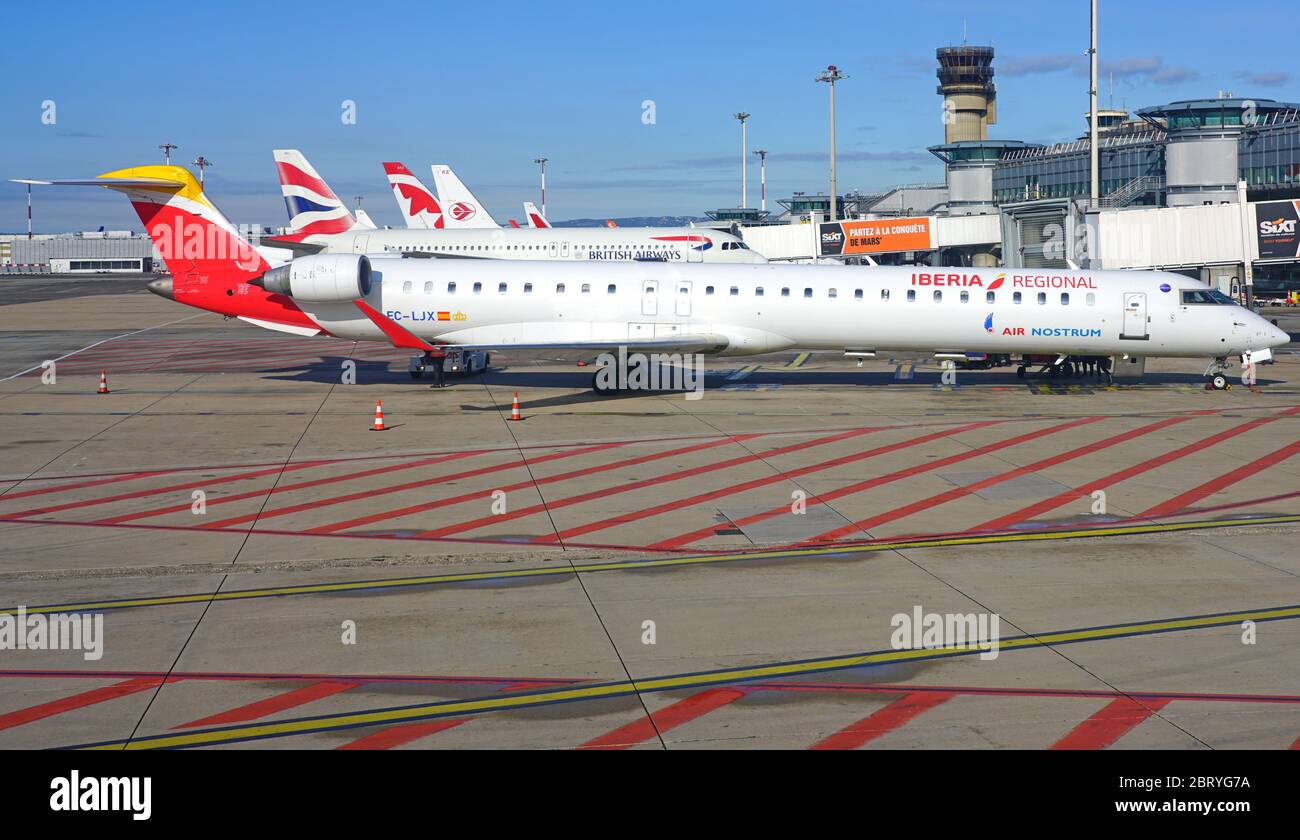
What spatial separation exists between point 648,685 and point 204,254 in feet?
76.6

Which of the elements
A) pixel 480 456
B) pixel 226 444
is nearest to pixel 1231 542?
pixel 480 456

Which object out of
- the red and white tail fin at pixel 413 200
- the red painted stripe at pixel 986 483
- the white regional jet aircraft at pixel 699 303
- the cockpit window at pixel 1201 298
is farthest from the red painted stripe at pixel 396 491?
the red and white tail fin at pixel 413 200

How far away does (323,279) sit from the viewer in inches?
1107

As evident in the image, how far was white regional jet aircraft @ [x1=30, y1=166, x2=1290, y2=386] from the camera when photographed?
28.4m

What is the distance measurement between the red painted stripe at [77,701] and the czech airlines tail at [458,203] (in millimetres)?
60029

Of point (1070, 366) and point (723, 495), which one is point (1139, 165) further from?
point (723, 495)

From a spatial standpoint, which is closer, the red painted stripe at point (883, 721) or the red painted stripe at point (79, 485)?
the red painted stripe at point (883, 721)

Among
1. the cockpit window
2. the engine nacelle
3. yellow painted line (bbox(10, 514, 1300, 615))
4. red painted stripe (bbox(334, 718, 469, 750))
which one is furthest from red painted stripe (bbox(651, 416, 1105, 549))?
the engine nacelle

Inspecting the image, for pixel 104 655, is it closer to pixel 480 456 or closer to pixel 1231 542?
pixel 480 456

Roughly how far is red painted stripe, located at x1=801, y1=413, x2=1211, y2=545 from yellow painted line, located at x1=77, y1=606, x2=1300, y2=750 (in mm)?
4285

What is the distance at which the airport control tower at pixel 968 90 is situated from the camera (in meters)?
168

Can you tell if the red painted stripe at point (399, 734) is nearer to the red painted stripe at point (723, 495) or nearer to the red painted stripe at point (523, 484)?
the red painted stripe at point (723, 495)
